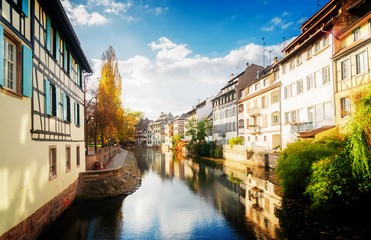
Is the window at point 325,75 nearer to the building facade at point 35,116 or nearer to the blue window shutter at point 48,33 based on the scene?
the building facade at point 35,116

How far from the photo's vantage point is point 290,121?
2411 centimetres

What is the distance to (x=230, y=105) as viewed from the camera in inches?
1571

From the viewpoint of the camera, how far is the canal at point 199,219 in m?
8.64

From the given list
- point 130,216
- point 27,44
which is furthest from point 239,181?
point 27,44

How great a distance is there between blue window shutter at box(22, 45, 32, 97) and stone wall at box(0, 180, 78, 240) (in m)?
3.86

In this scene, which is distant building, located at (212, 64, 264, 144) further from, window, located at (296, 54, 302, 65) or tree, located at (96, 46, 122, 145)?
tree, located at (96, 46, 122, 145)

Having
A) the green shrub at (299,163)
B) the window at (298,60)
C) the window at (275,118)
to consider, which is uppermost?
the window at (298,60)

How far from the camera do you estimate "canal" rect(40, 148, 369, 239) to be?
8.64m

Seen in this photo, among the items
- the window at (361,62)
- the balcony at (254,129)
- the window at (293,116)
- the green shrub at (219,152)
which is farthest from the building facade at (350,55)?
the green shrub at (219,152)

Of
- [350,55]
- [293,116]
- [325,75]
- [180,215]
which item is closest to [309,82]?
[325,75]

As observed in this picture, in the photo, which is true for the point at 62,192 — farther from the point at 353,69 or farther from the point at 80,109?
the point at 353,69

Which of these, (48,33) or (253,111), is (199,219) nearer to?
(48,33)

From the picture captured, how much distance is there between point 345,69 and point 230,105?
2361 centimetres

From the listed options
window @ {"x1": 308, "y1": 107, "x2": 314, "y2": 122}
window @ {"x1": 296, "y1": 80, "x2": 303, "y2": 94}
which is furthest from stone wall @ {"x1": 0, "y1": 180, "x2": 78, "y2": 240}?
window @ {"x1": 296, "y1": 80, "x2": 303, "y2": 94}
